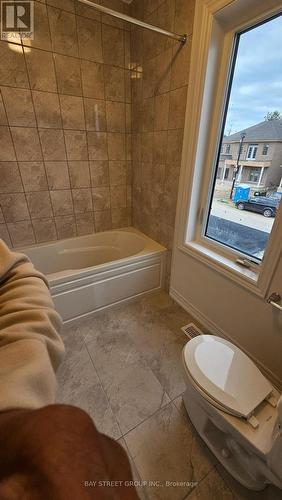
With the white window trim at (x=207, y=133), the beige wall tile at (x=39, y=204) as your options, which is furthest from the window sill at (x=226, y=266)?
the beige wall tile at (x=39, y=204)

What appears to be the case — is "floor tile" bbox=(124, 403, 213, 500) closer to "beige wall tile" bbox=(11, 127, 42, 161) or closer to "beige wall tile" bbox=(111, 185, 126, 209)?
"beige wall tile" bbox=(111, 185, 126, 209)

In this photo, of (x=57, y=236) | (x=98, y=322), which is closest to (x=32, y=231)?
(x=57, y=236)

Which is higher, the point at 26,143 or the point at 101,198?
the point at 26,143

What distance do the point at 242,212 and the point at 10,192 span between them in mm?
1831

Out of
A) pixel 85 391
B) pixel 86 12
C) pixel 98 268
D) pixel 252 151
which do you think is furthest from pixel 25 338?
pixel 86 12

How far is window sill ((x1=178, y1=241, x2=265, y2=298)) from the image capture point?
1213mm

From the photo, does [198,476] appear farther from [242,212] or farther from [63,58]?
[63,58]

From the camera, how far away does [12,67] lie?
56.9 inches

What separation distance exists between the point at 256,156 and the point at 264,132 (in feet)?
0.40

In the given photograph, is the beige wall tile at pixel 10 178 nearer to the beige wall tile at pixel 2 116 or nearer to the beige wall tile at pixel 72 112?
the beige wall tile at pixel 2 116

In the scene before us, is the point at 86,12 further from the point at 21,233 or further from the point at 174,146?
the point at 21,233

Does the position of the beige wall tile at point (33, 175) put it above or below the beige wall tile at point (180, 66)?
below

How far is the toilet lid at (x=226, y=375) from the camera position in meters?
0.80

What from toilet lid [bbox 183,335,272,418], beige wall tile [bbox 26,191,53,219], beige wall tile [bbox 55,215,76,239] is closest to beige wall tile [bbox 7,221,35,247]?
beige wall tile [bbox 26,191,53,219]
